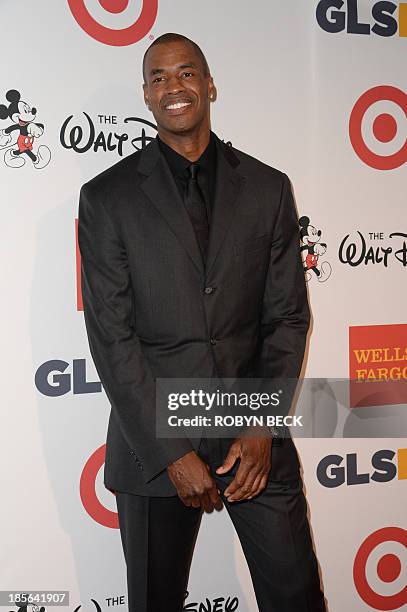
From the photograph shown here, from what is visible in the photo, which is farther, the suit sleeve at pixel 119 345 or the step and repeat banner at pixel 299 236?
the step and repeat banner at pixel 299 236

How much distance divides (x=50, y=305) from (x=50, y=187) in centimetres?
36

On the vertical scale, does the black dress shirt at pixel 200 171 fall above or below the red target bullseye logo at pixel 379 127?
below

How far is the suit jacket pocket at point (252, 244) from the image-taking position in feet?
5.64

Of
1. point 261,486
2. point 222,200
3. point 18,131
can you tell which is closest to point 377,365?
point 261,486

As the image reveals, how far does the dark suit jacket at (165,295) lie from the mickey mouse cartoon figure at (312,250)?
509mm

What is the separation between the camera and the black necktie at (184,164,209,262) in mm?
1720

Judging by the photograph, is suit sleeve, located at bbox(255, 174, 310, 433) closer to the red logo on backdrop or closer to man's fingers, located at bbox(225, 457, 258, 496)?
man's fingers, located at bbox(225, 457, 258, 496)

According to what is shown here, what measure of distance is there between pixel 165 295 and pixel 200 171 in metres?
0.35

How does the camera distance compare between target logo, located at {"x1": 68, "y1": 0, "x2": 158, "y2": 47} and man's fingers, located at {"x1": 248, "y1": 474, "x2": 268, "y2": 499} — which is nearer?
man's fingers, located at {"x1": 248, "y1": 474, "x2": 268, "y2": 499}

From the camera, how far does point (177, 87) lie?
1.73 metres

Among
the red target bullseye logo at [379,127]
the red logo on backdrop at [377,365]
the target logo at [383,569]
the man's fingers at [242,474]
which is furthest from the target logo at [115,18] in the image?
the target logo at [383,569]

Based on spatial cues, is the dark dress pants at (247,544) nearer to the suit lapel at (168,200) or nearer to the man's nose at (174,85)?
the suit lapel at (168,200)

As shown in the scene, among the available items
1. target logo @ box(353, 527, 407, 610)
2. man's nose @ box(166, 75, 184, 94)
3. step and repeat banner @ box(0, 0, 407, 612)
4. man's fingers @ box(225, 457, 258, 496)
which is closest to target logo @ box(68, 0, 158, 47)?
step and repeat banner @ box(0, 0, 407, 612)

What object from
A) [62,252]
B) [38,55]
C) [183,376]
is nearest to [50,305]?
[62,252]
